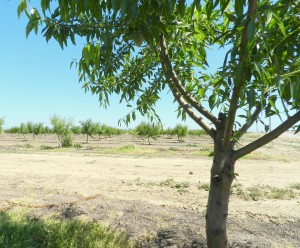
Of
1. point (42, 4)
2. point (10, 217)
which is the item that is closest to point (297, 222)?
point (10, 217)

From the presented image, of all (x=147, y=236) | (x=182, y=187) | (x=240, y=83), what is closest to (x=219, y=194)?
(x=240, y=83)

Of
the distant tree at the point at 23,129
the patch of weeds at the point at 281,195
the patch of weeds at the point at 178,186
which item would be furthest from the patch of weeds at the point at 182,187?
the distant tree at the point at 23,129

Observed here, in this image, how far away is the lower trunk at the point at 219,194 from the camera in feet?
9.64

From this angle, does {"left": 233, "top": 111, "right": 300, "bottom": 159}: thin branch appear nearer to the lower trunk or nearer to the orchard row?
the lower trunk

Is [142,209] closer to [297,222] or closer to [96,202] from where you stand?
[96,202]

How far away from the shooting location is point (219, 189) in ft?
9.75

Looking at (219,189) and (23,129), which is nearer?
(219,189)

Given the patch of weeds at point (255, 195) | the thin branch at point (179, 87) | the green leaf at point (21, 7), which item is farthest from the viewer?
the patch of weeds at point (255, 195)

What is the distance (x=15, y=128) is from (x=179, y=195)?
230ft

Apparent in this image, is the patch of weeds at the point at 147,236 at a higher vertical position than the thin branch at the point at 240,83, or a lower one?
lower

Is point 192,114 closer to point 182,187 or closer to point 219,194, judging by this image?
point 219,194

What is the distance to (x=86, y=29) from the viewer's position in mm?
1902

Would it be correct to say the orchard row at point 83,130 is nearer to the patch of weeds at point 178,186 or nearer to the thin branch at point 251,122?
the patch of weeds at point 178,186

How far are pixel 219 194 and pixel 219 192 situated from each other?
19 mm
